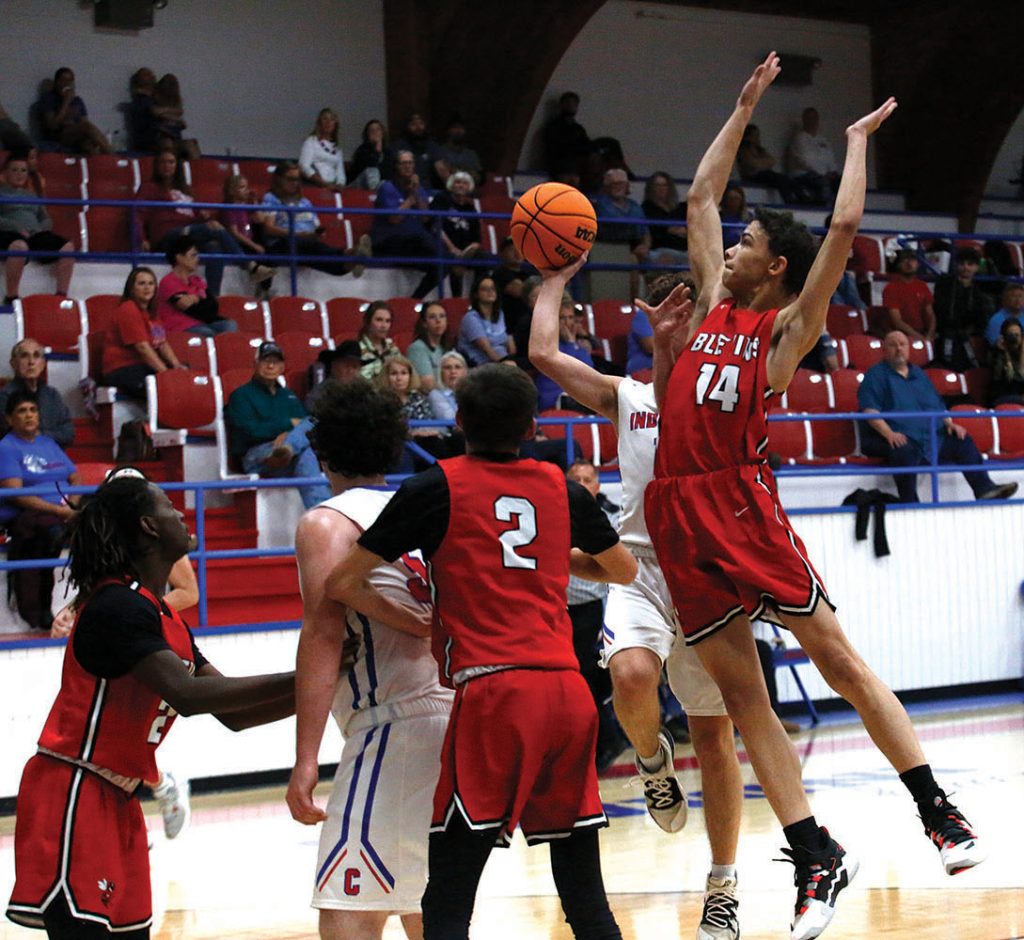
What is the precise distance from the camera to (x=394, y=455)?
3.93 metres

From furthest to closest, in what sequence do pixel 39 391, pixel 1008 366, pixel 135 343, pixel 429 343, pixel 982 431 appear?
pixel 1008 366 < pixel 982 431 < pixel 429 343 < pixel 135 343 < pixel 39 391

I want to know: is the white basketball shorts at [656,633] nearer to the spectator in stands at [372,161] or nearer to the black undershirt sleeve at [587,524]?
the black undershirt sleeve at [587,524]

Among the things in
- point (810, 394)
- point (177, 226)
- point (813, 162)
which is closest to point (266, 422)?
point (177, 226)

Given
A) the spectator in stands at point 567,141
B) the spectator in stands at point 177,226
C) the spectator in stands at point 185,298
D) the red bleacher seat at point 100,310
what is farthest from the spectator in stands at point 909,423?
the red bleacher seat at point 100,310

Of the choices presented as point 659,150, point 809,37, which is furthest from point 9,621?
point 809,37

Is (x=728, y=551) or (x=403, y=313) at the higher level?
(x=403, y=313)

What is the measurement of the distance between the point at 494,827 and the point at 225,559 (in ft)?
22.5

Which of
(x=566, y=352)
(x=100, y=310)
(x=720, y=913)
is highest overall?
(x=100, y=310)

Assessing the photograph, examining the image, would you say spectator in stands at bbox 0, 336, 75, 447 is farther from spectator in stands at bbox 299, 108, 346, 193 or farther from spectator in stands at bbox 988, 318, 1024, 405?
spectator in stands at bbox 988, 318, 1024, 405

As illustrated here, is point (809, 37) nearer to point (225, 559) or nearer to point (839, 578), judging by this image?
point (839, 578)

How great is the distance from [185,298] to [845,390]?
17.9ft

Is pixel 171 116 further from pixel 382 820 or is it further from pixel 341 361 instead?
pixel 382 820

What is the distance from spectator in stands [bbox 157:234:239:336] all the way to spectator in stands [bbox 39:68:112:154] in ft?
8.84

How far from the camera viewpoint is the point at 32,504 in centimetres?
920
